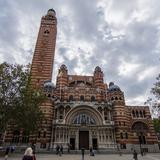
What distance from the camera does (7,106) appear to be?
24.8 meters

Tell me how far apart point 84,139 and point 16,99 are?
20400 mm

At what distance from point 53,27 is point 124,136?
47.0 meters

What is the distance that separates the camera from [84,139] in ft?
127

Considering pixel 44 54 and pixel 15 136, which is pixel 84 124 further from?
pixel 44 54

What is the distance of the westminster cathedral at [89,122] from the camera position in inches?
1462

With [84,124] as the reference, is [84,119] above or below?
above

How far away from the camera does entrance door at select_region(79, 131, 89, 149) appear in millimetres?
38250

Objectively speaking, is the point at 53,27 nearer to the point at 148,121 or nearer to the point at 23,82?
the point at 23,82

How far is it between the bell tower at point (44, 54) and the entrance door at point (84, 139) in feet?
64.4

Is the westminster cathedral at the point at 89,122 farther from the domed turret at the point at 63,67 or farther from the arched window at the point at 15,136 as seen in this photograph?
the domed turret at the point at 63,67

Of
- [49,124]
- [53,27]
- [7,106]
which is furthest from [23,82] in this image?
[53,27]

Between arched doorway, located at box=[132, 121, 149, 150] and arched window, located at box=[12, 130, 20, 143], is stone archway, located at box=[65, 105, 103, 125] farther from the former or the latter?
arched window, located at box=[12, 130, 20, 143]

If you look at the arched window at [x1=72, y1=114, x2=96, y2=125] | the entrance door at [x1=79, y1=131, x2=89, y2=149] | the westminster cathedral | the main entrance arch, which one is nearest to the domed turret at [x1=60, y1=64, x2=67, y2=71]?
the westminster cathedral

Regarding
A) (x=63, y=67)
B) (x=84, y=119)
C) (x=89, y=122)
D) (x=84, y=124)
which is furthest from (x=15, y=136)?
(x=63, y=67)
